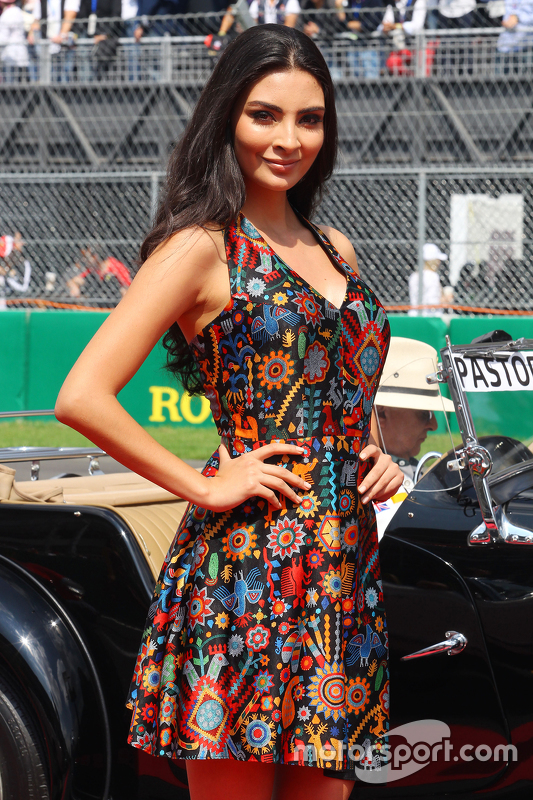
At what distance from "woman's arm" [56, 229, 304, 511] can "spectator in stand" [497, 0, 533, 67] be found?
27.9ft

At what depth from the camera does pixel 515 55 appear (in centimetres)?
911

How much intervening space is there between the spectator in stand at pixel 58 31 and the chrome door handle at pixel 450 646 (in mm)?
9821

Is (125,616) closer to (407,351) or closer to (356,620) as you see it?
(356,620)

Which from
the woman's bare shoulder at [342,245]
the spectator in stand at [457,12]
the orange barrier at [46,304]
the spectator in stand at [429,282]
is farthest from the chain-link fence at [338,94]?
the woman's bare shoulder at [342,245]

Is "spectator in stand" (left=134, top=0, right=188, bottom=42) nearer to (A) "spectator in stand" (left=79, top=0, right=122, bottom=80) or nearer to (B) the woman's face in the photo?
(A) "spectator in stand" (left=79, top=0, right=122, bottom=80)

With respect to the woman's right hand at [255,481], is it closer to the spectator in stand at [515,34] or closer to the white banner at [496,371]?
the white banner at [496,371]

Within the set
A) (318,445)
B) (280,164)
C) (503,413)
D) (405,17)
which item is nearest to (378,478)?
(318,445)

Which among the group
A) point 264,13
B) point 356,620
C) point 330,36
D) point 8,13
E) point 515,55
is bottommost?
point 356,620

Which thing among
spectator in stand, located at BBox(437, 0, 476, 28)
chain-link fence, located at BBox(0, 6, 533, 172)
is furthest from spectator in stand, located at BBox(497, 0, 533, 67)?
spectator in stand, located at BBox(437, 0, 476, 28)

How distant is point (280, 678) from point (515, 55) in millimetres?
8987

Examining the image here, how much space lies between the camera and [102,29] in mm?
10844

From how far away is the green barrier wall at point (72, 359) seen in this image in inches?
328

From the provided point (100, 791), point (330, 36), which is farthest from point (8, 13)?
point (100, 791)

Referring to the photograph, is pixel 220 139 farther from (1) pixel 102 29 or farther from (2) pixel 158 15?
(1) pixel 102 29
